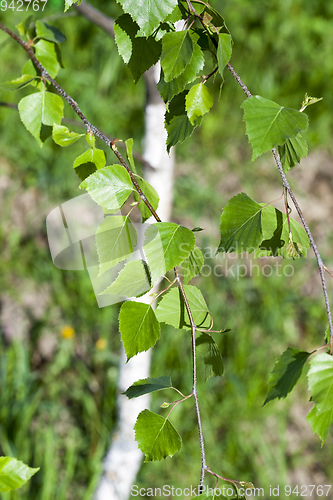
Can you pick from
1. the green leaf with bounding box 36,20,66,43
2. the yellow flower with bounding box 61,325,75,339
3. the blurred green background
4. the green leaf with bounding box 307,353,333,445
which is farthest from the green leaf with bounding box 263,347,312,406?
the yellow flower with bounding box 61,325,75,339

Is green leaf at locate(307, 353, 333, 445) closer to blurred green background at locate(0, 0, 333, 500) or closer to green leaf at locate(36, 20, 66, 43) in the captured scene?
green leaf at locate(36, 20, 66, 43)

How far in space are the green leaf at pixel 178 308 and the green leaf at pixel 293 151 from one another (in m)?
0.16

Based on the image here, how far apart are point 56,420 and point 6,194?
0.94 metres

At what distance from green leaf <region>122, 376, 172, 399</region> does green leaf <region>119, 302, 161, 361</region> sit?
5 cm

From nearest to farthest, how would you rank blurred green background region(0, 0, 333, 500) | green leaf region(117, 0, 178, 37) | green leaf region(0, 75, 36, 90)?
green leaf region(117, 0, 178, 37), green leaf region(0, 75, 36, 90), blurred green background region(0, 0, 333, 500)

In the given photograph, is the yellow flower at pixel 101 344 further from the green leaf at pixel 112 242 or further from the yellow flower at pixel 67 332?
the green leaf at pixel 112 242

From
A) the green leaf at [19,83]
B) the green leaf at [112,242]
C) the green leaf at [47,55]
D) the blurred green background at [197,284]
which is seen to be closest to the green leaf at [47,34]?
the green leaf at [47,55]

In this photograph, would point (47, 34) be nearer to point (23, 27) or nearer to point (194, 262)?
point (23, 27)

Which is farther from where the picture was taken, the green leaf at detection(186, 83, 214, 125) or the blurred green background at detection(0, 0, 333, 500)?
the blurred green background at detection(0, 0, 333, 500)

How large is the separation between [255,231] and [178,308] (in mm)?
110

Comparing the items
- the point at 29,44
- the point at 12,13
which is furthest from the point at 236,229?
the point at 12,13

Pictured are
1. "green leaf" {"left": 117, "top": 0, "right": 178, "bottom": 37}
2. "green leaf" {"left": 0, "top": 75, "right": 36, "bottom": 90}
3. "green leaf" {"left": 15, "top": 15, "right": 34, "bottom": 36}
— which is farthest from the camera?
"green leaf" {"left": 15, "top": 15, "right": 34, "bottom": 36}

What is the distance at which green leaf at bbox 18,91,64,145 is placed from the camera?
1.49ft

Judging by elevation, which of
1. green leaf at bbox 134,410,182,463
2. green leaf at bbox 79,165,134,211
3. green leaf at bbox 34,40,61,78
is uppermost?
green leaf at bbox 34,40,61,78
